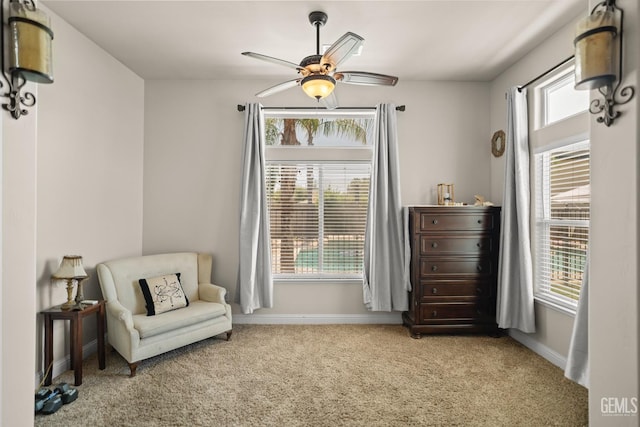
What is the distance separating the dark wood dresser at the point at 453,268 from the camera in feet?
12.0

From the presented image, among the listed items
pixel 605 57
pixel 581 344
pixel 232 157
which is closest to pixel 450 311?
pixel 581 344

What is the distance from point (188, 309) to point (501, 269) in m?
3.22

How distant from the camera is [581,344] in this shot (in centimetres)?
201

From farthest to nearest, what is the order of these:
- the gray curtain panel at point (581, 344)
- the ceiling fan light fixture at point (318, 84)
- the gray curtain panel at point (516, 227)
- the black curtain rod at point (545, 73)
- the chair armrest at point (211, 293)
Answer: the chair armrest at point (211, 293)
the gray curtain panel at point (516, 227)
the black curtain rod at point (545, 73)
the ceiling fan light fixture at point (318, 84)
the gray curtain panel at point (581, 344)

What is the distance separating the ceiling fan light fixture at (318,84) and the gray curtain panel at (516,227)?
2100 millimetres

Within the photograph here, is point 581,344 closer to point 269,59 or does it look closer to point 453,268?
point 453,268

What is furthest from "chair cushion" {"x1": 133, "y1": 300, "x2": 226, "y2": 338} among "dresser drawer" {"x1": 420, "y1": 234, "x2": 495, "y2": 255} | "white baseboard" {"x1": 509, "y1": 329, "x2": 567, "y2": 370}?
"white baseboard" {"x1": 509, "y1": 329, "x2": 567, "y2": 370}

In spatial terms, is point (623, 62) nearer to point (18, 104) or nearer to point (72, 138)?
point (18, 104)

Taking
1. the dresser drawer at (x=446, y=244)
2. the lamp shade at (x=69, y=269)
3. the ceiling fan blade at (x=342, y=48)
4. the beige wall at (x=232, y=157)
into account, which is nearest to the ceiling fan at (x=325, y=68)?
the ceiling fan blade at (x=342, y=48)

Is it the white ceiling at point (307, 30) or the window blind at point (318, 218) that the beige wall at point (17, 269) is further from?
the window blind at point (318, 218)

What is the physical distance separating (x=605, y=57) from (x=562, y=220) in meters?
2.12

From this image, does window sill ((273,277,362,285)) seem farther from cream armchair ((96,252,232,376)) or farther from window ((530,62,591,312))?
window ((530,62,591,312))

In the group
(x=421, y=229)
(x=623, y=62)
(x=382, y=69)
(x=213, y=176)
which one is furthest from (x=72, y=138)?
(x=623, y=62)

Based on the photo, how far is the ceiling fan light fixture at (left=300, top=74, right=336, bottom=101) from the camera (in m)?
2.42
